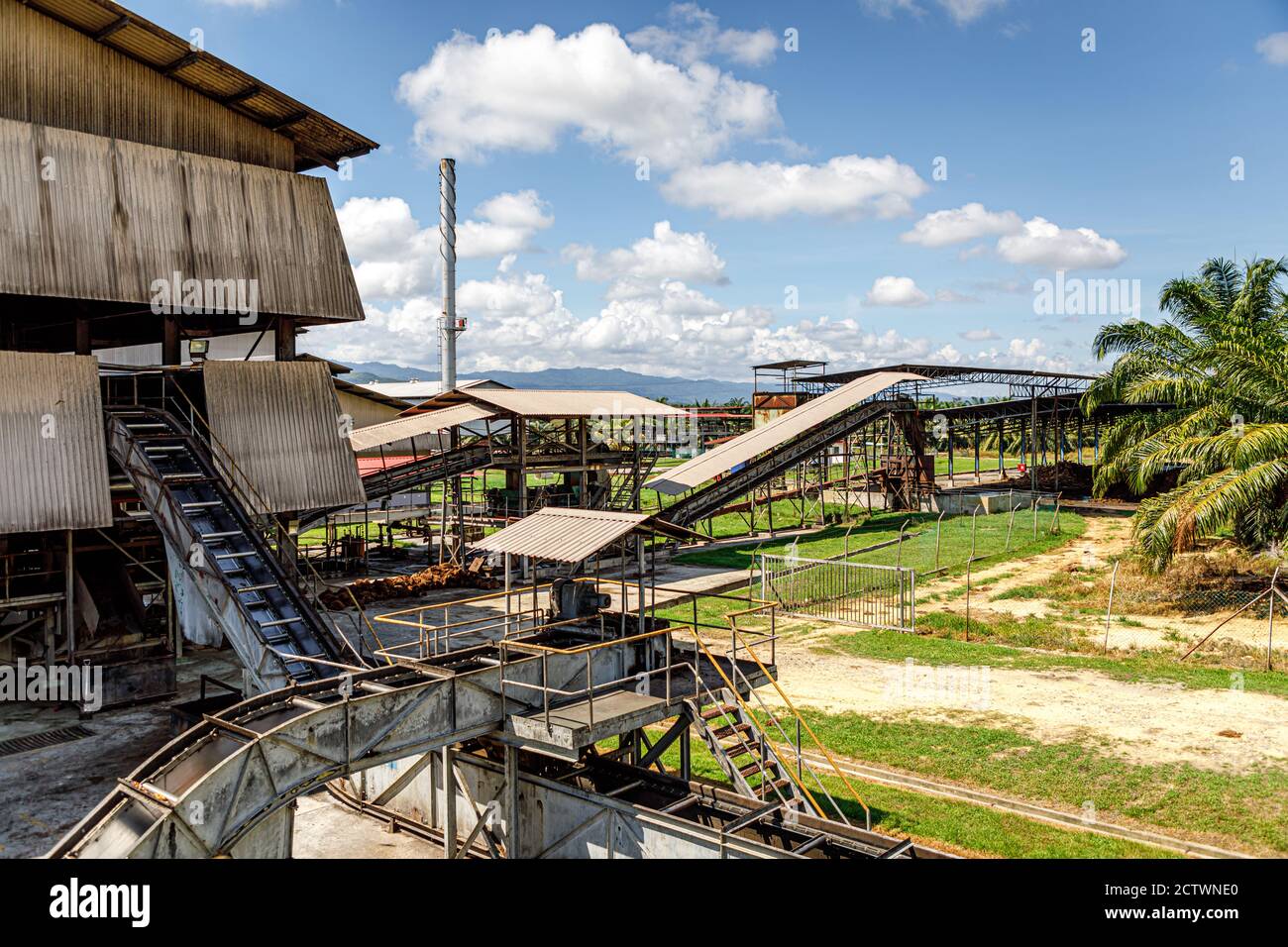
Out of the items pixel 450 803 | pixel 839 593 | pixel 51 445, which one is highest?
pixel 51 445

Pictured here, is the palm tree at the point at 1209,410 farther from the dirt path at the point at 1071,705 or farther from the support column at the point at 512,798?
the support column at the point at 512,798

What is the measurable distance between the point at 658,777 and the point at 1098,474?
29555 mm

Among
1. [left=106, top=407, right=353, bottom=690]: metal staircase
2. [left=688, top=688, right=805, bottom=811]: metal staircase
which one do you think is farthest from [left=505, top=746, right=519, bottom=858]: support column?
[left=106, top=407, right=353, bottom=690]: metal staircase

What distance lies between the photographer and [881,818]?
14.8 m

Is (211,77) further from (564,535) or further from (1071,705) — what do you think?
(1071,705)

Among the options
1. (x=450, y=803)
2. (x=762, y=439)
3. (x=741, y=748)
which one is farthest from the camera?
(x=762, y=439)

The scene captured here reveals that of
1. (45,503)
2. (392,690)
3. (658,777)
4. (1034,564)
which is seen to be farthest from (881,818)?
(1034,564)

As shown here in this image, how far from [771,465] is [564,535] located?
31.6 meters

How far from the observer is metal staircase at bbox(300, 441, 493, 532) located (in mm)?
35594

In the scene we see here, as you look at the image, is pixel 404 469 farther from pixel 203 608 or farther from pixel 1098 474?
pixel 1098 474

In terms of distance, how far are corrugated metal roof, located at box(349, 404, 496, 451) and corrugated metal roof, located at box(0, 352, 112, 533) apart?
12.3 metres

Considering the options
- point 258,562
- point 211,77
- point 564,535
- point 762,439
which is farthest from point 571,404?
point 564,535

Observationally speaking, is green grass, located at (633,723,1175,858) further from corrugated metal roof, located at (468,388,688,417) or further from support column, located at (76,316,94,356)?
corrugated metal roof, located at (468,388,688,417)

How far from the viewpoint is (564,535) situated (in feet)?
47.5
